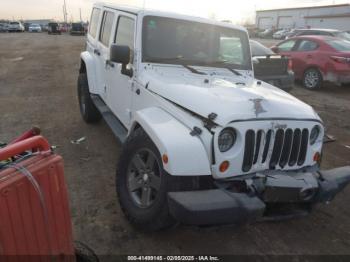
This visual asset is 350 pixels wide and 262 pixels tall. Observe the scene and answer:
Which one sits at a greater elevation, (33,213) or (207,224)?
(33,213)

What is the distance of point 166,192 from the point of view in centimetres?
282

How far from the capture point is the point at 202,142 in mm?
2850

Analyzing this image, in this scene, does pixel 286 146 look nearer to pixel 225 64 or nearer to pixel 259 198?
pixel 259 198

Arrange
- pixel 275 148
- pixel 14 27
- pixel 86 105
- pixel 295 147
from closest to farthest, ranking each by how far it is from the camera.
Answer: pixel 275 148, pixel 295 147, pixel 86 105, pixel 14 27

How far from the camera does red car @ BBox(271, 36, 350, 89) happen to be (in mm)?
9812

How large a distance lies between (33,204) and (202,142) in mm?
1375

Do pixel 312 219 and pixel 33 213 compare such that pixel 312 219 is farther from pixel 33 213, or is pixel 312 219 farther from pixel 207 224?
pixel 33 213

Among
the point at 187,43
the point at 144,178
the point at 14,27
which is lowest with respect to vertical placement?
the point at 144,178

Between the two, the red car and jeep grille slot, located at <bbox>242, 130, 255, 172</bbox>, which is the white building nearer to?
the red car

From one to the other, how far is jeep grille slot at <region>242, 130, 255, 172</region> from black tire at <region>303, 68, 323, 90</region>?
8.40m

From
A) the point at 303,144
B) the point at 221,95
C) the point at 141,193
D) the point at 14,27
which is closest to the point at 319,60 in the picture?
the point at 303,144

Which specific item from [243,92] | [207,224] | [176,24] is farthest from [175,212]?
[176,24]

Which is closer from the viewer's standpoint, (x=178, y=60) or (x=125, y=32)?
(x=178, y=60)

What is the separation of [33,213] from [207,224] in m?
1.19
